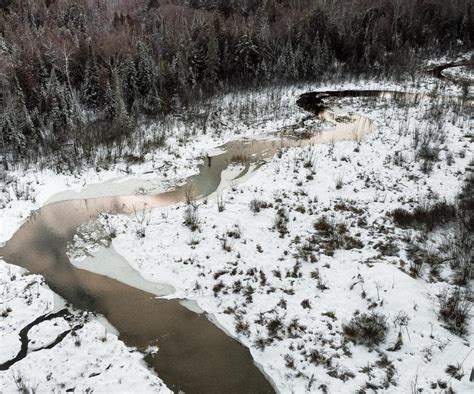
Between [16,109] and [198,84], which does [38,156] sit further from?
[198,84]

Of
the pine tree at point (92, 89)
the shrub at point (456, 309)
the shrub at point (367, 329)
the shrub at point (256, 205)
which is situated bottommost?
the shrub at point (256, 205)

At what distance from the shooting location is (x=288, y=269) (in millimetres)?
7918

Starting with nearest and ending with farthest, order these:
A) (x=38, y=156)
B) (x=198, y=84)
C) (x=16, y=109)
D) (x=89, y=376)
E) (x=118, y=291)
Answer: (x=89, y=376), (x=118, y=291), (x=38, y=156), (x=16, y=109), (x=198, y=84)

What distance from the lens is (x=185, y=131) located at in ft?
57.1

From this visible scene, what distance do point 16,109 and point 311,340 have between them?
50.2 feet

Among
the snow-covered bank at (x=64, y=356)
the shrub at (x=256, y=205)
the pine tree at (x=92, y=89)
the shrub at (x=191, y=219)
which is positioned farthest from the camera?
the pine tree at (x=92, y=89)

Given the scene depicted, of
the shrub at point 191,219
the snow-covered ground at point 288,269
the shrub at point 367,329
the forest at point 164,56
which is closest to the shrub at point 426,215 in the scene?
the snow-covered ground at point 288,269

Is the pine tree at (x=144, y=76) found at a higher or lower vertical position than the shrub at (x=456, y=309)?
higher

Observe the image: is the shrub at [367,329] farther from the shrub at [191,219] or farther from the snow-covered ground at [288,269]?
the shrub at [191,219]

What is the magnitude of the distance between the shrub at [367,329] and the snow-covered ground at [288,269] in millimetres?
123

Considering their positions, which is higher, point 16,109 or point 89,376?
point 16,109

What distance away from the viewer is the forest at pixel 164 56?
16.5m

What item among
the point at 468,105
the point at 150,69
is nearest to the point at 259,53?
the point at 150,69

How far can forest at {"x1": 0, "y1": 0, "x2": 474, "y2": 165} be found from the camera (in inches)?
650
